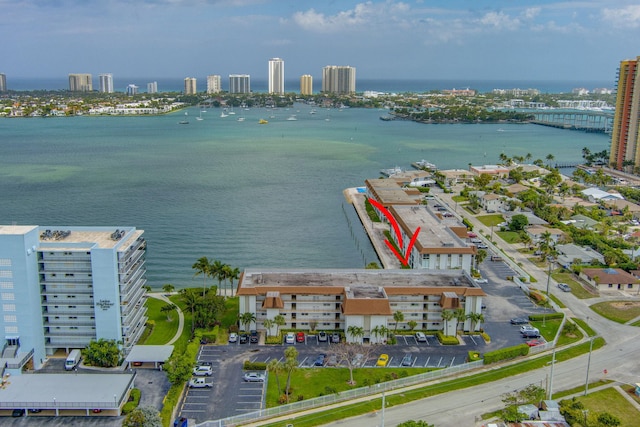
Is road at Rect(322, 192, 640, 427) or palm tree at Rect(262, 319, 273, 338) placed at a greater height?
palm tree at Rect(262, 319, 273, 338)

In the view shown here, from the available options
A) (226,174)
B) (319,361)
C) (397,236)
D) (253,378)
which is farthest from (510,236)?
(226,174)

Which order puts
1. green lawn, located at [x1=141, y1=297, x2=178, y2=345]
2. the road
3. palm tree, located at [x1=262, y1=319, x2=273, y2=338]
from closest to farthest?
the road, palm tree, located at [x1=262, y1=319, x2=273, y2=338], green lawn, located at [x1=141, y1=297, x2=178, y2=345]

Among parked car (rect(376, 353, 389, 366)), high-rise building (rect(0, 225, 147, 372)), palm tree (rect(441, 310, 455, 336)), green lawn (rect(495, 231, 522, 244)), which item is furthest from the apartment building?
green lawn (rect(495, 231, 522, 244))

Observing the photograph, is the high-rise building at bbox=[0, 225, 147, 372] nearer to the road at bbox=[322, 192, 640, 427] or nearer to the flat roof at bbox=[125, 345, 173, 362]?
the flat roof at bbox=[125, 345, 173, 362]

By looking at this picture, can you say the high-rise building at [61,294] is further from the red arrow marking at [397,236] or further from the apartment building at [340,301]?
the red arrow marking at [397,236]

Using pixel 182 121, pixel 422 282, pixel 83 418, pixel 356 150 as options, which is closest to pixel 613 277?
pixel 422 282

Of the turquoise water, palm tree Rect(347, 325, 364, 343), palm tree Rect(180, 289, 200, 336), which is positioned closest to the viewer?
palm tree Rect(347, 325, 364, 343)
